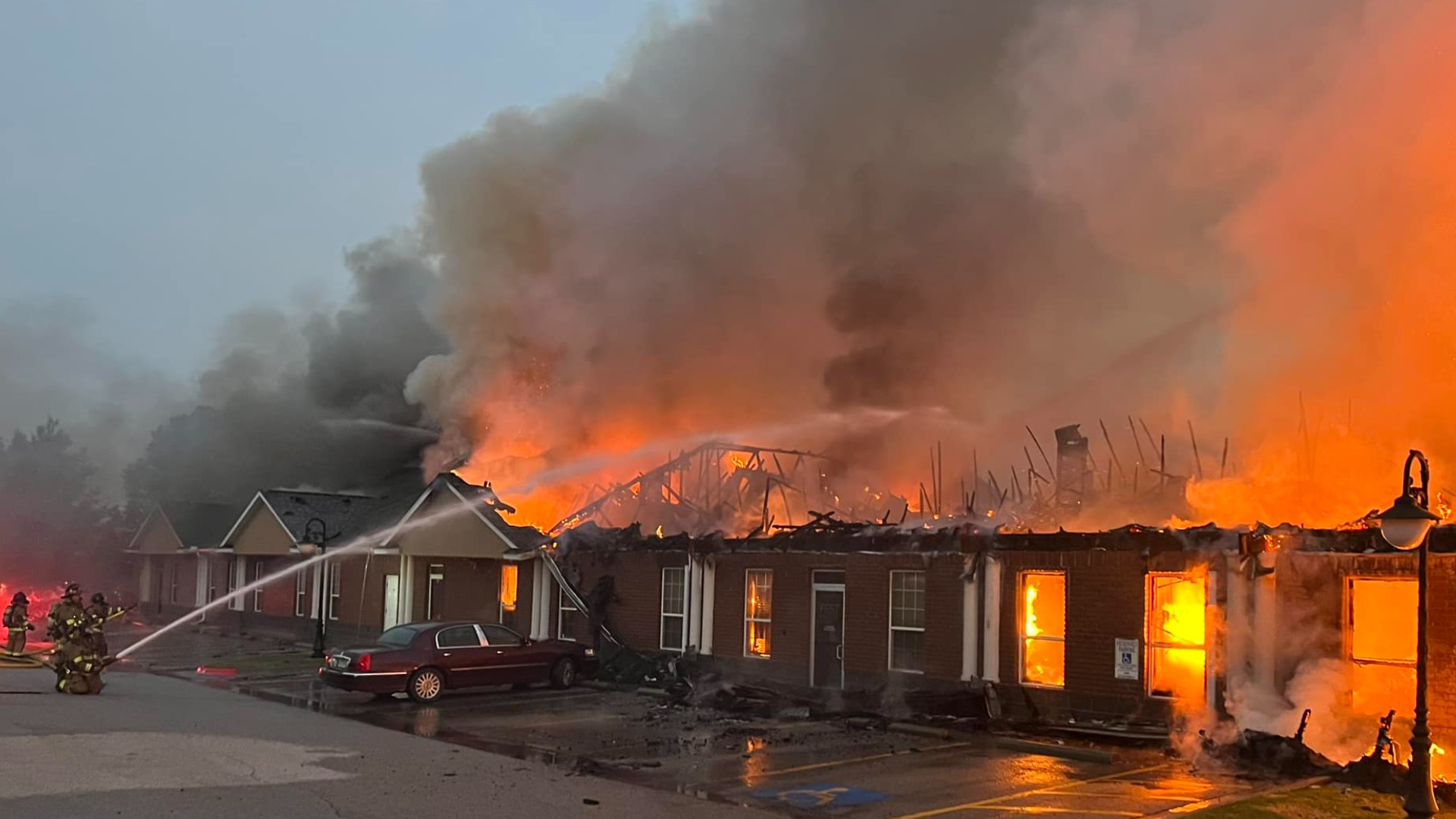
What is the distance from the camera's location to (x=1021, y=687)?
15453mm

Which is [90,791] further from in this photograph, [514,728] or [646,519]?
[646,519]

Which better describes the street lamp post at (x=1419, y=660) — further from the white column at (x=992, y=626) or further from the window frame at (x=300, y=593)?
the window frame at (x=300, y=593)

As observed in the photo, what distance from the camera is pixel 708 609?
796 inches

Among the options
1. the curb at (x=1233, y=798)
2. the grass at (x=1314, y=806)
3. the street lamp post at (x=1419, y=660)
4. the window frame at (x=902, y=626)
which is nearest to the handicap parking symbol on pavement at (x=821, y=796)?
the curb at (x=1233, y=798)

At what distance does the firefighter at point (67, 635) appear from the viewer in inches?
644

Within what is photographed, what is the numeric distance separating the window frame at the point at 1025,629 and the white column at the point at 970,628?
1.99 feet

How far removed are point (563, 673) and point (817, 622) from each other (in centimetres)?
448

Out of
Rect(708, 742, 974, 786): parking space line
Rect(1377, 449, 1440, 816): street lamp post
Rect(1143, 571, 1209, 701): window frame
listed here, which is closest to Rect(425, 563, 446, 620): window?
Rect(708, 742, 974, 786): parking space line

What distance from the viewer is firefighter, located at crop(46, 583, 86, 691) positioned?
16359 mm

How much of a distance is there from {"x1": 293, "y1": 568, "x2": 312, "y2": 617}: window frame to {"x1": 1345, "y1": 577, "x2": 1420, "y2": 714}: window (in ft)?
89.1

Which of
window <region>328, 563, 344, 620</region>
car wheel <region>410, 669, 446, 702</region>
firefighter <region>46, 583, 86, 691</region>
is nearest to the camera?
firefighter <region>46, 583, 86, 691</region>

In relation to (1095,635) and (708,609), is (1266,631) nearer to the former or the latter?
(1095,635)

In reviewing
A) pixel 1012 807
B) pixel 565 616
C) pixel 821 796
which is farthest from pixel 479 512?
pixel 1012 807

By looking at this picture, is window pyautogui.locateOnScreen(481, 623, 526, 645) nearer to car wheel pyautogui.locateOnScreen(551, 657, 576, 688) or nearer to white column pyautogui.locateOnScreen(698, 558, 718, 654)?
car wheel pyautogui.locateOnScreen(551, 657, 576, 688)
